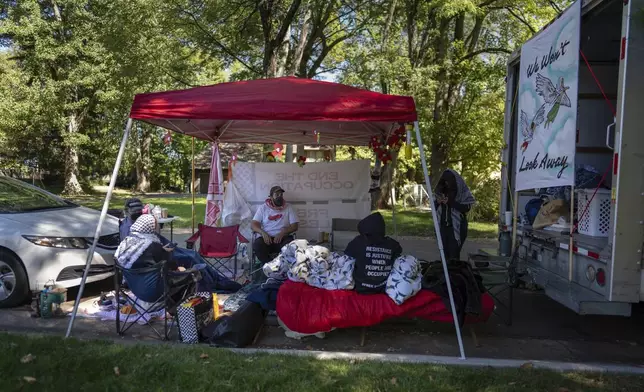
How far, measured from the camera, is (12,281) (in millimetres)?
5391

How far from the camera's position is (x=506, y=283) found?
502 centimetres

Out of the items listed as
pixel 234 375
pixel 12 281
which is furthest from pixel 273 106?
pixel 12 281

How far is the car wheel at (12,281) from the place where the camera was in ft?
17.4

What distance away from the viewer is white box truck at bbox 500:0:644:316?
3752mm

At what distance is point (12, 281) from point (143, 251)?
183cm

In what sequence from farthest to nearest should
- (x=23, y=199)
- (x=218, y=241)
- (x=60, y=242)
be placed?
1. (x=218, y=241)
2. (x=23, y=199)
3. (x=60, y=242)

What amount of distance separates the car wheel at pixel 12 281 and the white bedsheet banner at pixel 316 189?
3876 mm

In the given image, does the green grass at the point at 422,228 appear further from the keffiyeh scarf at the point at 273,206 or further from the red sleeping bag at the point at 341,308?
the red sleeping bag at the point at 341,308

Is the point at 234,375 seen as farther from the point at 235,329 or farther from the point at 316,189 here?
the point at 316,189

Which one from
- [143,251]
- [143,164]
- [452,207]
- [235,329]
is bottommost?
[235,329]

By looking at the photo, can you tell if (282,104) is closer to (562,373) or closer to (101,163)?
(562,373)

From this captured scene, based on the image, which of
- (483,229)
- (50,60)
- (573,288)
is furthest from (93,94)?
(573,288)

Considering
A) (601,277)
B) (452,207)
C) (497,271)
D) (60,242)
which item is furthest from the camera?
(452,207)

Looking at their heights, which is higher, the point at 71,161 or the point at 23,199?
the point at 71,161
